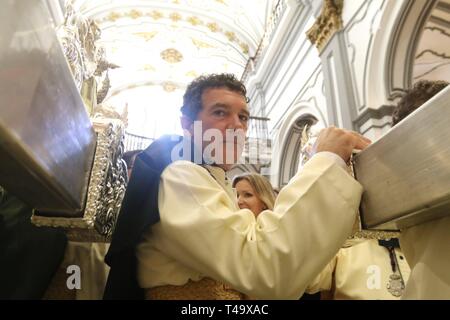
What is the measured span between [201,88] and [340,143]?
2.26 ft

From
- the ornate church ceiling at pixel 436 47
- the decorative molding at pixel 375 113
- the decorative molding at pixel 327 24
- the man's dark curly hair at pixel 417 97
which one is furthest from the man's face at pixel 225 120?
the ornate church ceiling at pixel 436 47

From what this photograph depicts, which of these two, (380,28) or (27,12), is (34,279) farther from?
(380,28)

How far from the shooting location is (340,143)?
110 centimetres

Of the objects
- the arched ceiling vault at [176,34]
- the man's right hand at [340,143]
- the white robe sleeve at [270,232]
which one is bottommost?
the white robe sleeve at [270,232]

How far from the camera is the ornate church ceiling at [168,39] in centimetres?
1028

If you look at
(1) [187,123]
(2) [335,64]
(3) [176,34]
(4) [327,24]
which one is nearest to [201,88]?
(1) [187,123]

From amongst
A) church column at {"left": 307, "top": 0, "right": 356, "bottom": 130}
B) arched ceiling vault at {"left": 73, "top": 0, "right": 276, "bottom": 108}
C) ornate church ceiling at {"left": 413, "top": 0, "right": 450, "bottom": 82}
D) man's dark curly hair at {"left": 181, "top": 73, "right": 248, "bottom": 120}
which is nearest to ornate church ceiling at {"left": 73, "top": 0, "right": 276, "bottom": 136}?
arched ceiling vault at {"left": 73, "top": 0, "right": 276, "bottom": 108}

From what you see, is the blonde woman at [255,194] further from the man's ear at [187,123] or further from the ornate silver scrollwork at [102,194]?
the ornate silver scrollwork at [102,194]

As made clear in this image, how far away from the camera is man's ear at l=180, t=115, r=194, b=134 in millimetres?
1526

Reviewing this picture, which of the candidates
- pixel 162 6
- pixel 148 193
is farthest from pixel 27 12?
pixel 162 6

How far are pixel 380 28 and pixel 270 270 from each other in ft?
15.2

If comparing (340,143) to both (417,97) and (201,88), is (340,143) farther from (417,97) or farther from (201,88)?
(201,88)

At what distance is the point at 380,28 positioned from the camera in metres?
4.68

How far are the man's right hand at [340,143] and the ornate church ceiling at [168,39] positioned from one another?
840 centimetres
